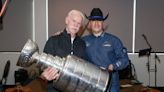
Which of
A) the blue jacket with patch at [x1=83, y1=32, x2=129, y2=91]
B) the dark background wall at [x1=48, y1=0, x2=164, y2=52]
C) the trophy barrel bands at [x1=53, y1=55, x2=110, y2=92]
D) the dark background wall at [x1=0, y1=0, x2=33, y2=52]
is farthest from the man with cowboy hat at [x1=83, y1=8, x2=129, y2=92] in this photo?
the dark background wall at [x1=0, y1=0, x2=33, y2=52]

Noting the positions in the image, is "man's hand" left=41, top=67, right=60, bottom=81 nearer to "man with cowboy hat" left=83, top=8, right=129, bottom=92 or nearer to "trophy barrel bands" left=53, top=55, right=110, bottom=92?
"trophy barrel bands" left=53, top=55, right=110, bottom=92

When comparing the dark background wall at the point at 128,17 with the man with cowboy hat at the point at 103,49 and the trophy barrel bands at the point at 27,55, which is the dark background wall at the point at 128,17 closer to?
the man with cowboy hat at the point at 103,49

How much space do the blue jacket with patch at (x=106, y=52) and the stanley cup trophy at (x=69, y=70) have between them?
100 centimetres

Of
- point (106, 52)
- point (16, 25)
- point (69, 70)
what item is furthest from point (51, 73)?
point (16, 25)

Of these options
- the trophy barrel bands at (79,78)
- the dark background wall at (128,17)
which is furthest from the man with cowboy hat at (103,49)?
the dark background wall at (128,17)

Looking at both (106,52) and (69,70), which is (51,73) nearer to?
(69,70)

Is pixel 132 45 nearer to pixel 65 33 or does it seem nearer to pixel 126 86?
pixel 126 86

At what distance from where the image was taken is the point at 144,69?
6.41 metres

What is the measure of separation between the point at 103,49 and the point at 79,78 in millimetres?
1125

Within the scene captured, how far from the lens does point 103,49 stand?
2.77 metres

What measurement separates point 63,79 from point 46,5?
479 centimetres

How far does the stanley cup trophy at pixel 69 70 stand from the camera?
1.66 m

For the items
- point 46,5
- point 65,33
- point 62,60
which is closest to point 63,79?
point 62,60

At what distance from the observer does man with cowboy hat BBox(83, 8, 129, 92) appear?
2705 mm
